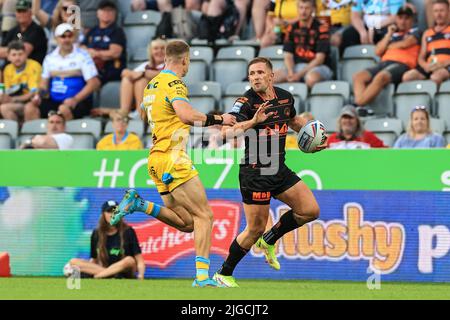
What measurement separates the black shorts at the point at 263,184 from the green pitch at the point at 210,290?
0.99 m

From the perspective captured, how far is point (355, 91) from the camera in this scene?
17.0 meters

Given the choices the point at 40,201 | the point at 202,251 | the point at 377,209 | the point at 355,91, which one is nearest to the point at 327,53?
the point at 355,91

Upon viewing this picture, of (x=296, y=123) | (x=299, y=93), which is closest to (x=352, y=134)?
(x=299, y=93)

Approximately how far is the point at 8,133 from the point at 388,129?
6.06 m

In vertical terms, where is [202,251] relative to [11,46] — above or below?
below

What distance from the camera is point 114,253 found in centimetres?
1436

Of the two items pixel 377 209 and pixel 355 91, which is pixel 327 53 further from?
pixel 377 209

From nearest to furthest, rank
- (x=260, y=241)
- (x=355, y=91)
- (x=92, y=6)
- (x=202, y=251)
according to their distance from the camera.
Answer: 1. (x=202, y=251)
2. (x=260, y=241)
3. (x=355, y=91)
4. (x=92, y=6)

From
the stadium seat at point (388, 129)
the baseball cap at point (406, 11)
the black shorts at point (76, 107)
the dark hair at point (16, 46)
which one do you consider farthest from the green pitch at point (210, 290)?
the dark hair at point (16, 46)

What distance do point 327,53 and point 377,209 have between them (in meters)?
3.97

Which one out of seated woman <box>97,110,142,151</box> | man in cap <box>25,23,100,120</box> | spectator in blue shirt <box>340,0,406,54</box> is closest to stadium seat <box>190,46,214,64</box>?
man in cap <box>25,23,100,120</box>

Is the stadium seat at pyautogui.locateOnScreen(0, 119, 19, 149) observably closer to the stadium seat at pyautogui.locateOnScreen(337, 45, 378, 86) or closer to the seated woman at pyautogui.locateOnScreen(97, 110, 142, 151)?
the seated woman at pyautogui.locateOnScreen(97, 110, 142, 151)

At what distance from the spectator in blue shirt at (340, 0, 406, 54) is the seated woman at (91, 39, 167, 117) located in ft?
9.71
